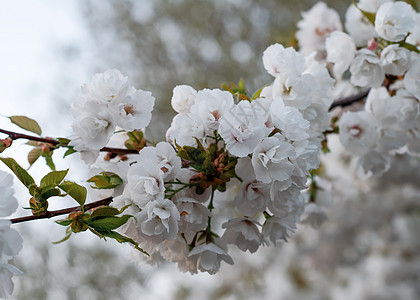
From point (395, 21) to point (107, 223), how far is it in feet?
1.89

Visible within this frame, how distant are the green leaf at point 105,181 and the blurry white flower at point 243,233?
0.18 m

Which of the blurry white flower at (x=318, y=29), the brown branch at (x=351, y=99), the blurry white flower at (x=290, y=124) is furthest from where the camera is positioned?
the blurry white flower at (x=318, y=29)

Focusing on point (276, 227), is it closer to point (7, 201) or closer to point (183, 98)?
point (183, 98)

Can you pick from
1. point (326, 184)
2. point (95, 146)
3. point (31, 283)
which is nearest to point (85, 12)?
point (31, 283)

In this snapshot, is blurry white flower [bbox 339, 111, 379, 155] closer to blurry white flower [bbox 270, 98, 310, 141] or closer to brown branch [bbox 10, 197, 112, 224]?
blurry white flower [bbox 270, 98, 310, 141]

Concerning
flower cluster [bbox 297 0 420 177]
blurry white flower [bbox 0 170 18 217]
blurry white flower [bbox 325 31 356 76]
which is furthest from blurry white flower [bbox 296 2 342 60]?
blurry white flower [bbox 0 170 18 217]

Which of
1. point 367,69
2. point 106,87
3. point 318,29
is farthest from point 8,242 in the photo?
point 318,29

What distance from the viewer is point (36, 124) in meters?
0.64

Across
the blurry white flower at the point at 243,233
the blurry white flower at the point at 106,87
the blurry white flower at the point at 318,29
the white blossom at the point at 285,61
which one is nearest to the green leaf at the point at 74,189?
the blurry white flower at the point at 106,87

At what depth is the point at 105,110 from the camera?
1.86 ft

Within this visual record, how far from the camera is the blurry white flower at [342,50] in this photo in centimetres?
81

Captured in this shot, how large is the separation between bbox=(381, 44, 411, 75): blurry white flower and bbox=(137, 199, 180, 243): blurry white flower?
1.55 ft

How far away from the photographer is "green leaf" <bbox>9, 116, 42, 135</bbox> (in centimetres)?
63

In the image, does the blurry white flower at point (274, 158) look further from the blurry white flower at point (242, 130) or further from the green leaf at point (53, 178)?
the green leaf at point (53, 178)
